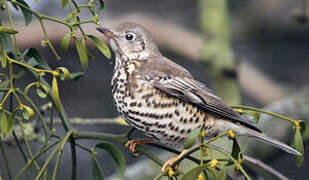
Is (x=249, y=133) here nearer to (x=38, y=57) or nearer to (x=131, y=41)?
(x=131, y=41)

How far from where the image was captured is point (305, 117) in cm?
320

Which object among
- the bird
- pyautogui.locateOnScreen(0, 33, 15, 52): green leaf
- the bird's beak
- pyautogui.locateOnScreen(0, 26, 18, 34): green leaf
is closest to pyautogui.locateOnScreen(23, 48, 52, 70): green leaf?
pyautogui.locateOnScreen(0, 33, 15, 52): green leaf

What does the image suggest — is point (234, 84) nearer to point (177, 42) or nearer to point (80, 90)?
point (177, 42)

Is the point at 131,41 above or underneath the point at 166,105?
above

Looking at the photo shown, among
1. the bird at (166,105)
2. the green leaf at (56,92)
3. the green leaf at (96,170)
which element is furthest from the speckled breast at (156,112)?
the green leaf at (56,92)

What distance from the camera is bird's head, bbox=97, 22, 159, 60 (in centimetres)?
248

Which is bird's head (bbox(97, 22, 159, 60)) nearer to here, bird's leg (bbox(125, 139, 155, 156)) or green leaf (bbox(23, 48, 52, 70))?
bird's leg (bbox(125, 139, 155, 156))

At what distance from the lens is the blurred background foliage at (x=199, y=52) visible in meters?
3.74

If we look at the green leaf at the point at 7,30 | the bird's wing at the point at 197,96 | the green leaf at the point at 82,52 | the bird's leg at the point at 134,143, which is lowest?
the bird's leg at the point at 134,143

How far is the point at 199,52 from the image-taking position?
3.38 meters

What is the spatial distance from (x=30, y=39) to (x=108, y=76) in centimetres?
96

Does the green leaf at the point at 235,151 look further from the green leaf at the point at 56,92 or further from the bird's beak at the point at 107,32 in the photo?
the bird's beak at the point at 107,32

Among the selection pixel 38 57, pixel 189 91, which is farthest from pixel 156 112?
pixel 38 57

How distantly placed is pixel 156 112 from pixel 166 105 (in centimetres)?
8
